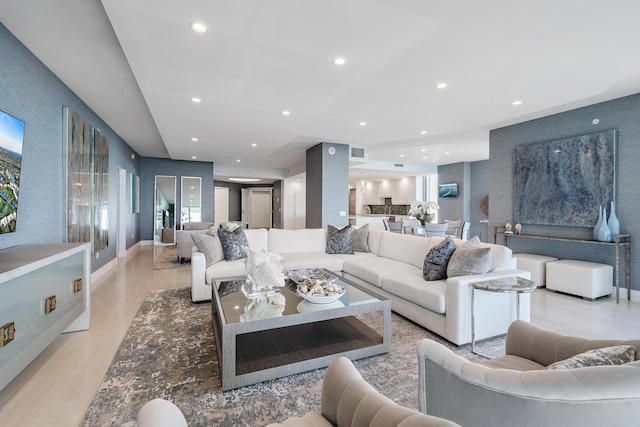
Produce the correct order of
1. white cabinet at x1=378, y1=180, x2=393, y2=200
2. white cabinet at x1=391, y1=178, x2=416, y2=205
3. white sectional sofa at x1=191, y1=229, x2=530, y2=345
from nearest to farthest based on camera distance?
1. white sectional sofa at x1=191, y1=229, x2=530, y2=345
2. white cabinet at x1=391, y1=178, x2=416, y2=205
3. white cabinet at x1=378, y1=180, x2=393, y2=200

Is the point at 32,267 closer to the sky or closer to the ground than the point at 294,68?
closer to the ground

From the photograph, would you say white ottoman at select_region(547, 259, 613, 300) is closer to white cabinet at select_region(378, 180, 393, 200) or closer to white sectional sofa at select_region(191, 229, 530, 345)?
white sectional sofa at select_region(191, 229, 530, 345)

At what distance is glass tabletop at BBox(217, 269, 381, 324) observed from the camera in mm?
2172

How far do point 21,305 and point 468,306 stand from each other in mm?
3137

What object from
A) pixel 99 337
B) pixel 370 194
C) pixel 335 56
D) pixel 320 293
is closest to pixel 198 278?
pixel 99 337

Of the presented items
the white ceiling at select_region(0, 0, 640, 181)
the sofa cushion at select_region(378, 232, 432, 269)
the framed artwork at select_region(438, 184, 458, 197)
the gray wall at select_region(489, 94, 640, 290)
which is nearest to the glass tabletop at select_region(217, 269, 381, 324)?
the sofa cushion at select_region(378, 232, 432, 269)

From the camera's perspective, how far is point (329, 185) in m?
6.34

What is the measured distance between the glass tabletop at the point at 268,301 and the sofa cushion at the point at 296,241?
151 cm

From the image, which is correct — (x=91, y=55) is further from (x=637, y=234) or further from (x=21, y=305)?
(x=637, y=234)

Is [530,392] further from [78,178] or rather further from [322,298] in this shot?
[78,178]

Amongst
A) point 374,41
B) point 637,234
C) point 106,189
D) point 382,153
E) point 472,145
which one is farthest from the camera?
point 382,153

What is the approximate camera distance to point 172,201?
9250 mm

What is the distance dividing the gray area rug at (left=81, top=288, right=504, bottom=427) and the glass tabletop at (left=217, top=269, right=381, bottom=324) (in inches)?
16.0

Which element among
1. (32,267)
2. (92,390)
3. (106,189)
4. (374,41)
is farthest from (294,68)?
(106,189)
